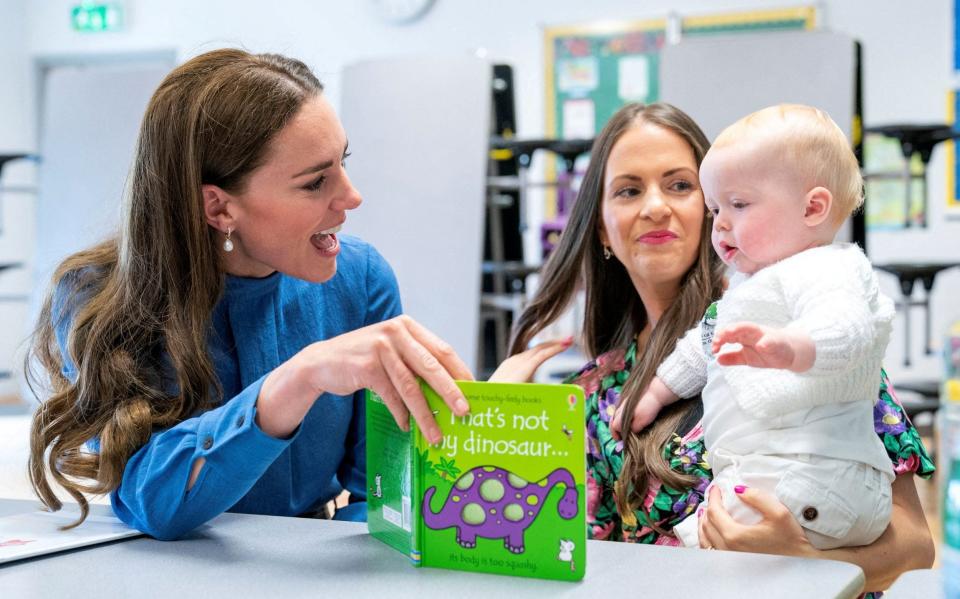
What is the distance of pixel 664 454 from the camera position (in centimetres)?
158

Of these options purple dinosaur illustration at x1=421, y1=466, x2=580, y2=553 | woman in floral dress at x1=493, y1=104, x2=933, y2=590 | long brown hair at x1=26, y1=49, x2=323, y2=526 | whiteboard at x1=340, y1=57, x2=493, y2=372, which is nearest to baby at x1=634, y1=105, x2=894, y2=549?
woman in floral dress at x1=493, y1=104, x2=933, y2=590

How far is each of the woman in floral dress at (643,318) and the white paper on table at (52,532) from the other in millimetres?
745

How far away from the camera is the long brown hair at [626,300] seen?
1.61m

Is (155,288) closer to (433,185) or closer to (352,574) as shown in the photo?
(352,574)

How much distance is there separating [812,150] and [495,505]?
0.63 meters

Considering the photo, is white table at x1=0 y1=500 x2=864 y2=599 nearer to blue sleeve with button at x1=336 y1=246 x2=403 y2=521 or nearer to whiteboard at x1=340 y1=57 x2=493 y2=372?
blue sleeve with button at x1=336 y1=246 x2=403 y2=521

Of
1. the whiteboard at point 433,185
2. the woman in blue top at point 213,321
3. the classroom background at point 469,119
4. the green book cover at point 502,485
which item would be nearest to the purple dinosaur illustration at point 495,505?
the green book cover at point 502,485

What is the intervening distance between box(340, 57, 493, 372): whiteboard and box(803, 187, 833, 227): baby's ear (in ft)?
10.1

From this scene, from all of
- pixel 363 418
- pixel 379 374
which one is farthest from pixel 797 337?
pixel 363 418

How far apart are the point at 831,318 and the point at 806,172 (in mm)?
254

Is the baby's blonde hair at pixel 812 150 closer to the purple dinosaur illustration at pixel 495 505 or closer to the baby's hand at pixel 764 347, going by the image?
the baby's hand at pixel 764 347

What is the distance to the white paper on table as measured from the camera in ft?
3.66

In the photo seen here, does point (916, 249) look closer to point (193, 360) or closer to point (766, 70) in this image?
point (766, 70)

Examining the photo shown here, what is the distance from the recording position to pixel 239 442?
3.89 feet
